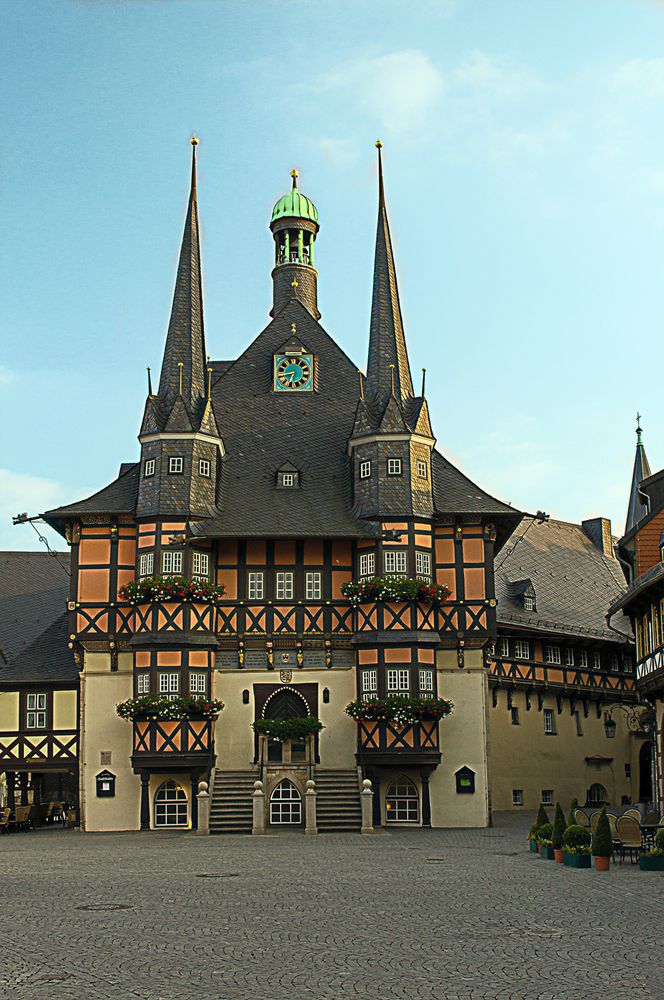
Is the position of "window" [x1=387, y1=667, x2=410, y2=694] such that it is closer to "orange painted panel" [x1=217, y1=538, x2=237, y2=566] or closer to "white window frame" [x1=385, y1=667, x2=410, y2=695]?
"white window frame" [x1=385, y1=667, x2=410, y2=695]

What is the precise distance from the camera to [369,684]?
141ft

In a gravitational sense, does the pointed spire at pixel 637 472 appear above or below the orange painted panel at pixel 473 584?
above

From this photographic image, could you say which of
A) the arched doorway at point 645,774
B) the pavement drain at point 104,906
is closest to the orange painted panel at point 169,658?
the pavement drain at point 104,906

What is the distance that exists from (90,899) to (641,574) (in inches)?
934

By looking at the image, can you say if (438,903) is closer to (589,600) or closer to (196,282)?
(196,282)

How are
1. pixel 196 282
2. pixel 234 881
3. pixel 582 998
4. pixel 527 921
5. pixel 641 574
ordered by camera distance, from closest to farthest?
pixel 582 998 < pixel 527 921 < pixel 234 881 < pixel 641 574 < pixel 196 282

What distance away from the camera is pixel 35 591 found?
58.7m

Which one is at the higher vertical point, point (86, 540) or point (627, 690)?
point (86, 540)

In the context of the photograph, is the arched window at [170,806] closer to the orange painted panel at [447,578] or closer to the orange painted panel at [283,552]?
the orange painted panel at [283,552]

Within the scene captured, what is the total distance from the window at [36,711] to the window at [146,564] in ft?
21.6

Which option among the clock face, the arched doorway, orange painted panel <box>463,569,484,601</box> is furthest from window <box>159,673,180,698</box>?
the arched doorway

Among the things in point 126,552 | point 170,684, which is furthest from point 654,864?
point 126,552

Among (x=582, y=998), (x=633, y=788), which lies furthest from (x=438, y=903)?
(x=633, y=788)

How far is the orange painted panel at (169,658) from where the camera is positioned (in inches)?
1671
